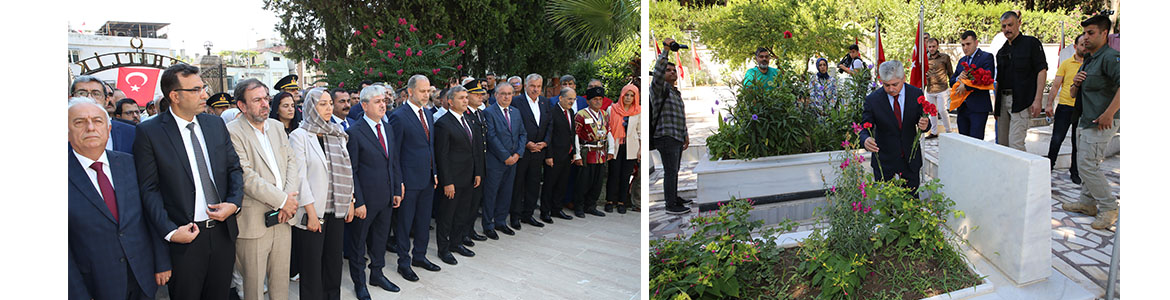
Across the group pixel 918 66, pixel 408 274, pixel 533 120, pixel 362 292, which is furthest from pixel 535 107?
pixel 918 66

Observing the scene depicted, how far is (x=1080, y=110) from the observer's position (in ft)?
14.6

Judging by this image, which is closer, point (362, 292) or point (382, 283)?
point (362, 292)

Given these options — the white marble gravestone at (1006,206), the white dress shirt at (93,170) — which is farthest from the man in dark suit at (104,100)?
the white marble gravestone at (1006,206)

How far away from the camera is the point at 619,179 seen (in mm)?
6035

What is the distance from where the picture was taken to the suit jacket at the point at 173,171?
2.46 metres

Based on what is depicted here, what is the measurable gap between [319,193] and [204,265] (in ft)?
1.97

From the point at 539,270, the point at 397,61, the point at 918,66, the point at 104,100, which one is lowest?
the point at 539,270

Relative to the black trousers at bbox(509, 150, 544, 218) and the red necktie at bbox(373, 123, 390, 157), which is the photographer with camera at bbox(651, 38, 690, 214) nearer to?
the black trousers at bbox(509, 150, 544, 218)

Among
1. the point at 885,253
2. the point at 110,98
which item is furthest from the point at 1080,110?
the point at 110,98

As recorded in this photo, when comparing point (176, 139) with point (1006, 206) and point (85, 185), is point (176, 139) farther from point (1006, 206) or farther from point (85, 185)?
point (1006, 206)

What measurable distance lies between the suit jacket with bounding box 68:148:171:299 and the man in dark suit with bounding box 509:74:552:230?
10.0ft

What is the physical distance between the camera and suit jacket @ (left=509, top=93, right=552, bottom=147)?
17.3 feet

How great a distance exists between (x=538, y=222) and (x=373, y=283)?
191 centimetres

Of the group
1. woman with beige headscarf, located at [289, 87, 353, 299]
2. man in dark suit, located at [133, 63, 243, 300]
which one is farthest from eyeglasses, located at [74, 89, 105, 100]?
woman with beige headscarf, located at [289, 87, 353, 299]
